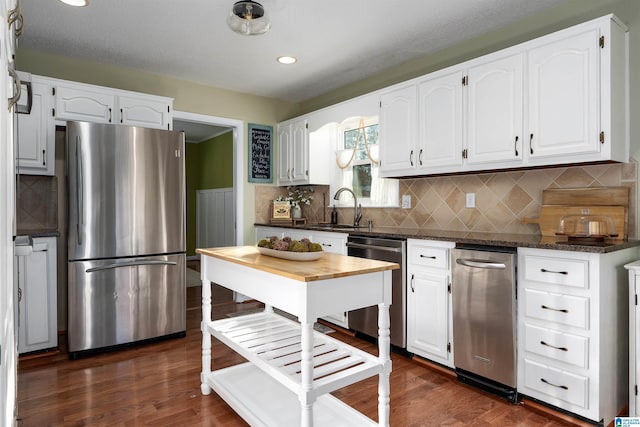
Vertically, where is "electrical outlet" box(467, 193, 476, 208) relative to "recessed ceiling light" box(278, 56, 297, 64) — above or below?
below

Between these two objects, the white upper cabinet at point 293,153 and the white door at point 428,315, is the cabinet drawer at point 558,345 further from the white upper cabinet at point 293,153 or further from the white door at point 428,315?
the white upper cabinet at point 293,153

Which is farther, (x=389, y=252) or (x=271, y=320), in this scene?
(x=389, y=252)

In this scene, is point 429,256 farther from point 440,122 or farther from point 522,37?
point 522,37

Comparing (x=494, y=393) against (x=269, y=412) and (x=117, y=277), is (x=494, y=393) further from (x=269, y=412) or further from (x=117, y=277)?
(x=117, y=277)

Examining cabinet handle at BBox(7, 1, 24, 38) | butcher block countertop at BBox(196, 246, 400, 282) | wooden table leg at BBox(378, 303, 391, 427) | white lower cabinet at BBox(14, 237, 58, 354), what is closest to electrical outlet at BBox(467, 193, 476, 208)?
butcher block countertop at BBox(196, 246, 400, 282)

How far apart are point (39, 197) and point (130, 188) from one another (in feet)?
3.26

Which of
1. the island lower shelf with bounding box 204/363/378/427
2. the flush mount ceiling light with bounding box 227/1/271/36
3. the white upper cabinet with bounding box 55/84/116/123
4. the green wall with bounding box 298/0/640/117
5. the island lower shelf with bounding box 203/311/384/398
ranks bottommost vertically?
the island lower shelf with bounding box 204/363/378/427

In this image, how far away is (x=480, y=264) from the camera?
7.98 ft

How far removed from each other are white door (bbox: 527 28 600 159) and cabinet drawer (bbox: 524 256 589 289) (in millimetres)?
682

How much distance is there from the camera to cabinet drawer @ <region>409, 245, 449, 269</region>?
8.84ft

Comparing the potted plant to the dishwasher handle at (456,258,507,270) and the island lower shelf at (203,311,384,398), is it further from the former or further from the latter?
the dishwasher handle at (456,258,507,270)

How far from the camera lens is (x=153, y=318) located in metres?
3.33

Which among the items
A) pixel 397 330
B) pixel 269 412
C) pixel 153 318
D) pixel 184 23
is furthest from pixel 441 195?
pixel 153 318

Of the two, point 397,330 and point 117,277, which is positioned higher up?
point 117,277
